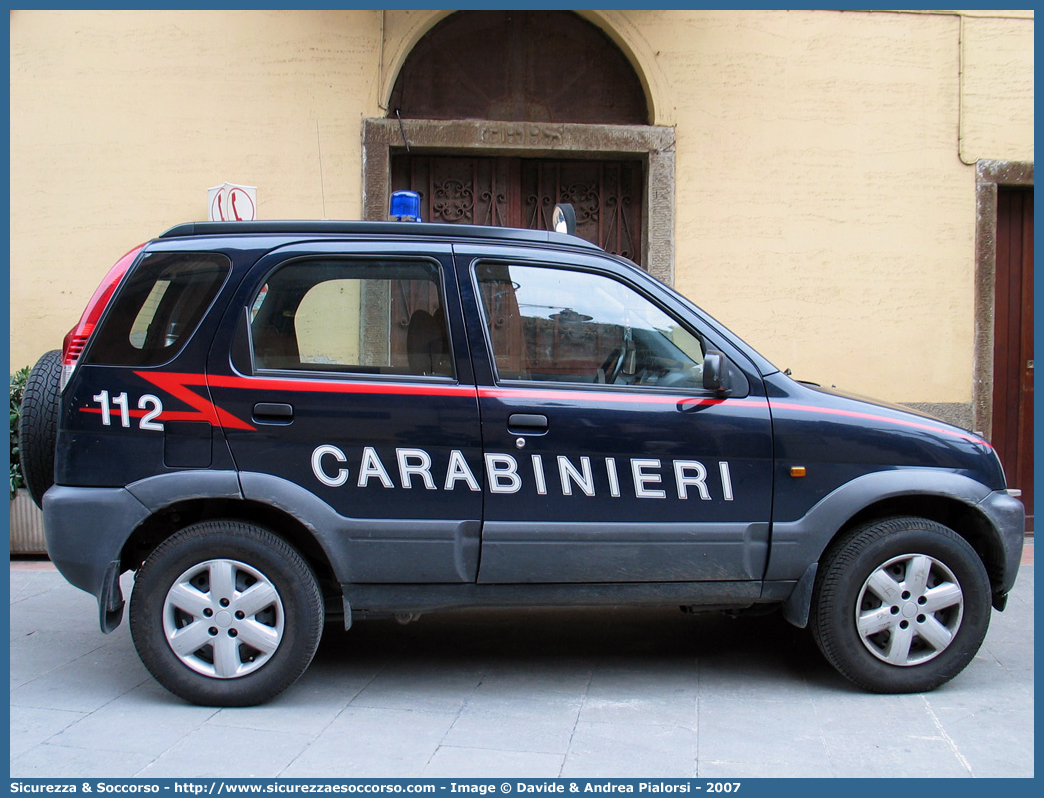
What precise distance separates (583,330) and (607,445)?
51 centimetres

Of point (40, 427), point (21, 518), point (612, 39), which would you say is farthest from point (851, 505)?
point (21, 518)

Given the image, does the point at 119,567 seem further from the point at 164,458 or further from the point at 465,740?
the point at 465,740

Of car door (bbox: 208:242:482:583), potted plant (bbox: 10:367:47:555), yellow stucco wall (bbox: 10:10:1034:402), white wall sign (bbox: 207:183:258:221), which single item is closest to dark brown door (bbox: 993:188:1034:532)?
yellow stucco wall (bbox: 10:10:1034:402)

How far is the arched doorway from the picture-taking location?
747 cm

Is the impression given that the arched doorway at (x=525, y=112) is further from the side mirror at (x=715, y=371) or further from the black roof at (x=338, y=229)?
the side mirror at (x=715, y=371)

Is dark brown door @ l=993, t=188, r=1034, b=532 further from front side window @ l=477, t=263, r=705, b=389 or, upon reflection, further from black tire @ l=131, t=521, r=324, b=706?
black tire @ l=131, t=521, r=324, b=706

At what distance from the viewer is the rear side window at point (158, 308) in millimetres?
3713

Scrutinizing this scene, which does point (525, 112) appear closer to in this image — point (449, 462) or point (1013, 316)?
point (1013, 316)

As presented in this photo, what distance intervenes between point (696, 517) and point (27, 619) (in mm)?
3751

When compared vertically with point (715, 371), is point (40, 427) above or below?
below

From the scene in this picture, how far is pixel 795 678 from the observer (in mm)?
4168

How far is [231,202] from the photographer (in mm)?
6867

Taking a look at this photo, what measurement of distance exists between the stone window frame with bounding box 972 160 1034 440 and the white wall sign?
5.76 meters

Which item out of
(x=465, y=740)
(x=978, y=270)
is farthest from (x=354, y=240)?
(x=978, y=270)
